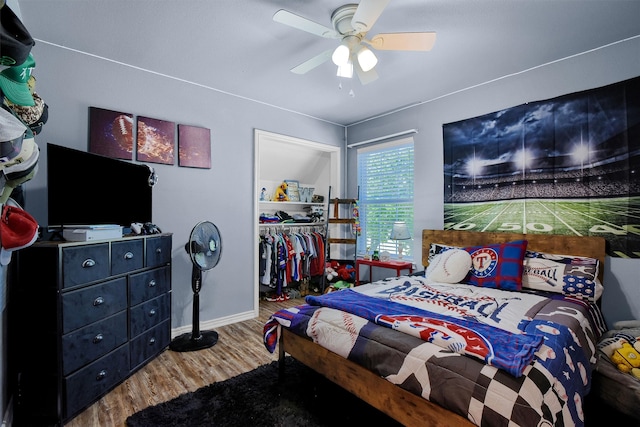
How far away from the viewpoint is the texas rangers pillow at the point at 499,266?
250 centimetres

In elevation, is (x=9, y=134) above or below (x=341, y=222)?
above

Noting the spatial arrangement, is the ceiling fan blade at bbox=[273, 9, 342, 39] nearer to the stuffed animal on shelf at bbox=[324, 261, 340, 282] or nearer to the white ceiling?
the white ceiling

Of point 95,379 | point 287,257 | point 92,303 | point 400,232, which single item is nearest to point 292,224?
point 287,257

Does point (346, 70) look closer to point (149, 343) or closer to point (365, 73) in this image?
point (365, 73)

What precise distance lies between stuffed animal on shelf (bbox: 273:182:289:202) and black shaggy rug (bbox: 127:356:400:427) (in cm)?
288

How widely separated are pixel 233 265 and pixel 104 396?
1.59 m

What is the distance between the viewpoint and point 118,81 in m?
2.63

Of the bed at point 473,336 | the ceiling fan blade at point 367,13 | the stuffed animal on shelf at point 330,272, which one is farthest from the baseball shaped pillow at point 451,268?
the ceiling fan blade at point 367,13

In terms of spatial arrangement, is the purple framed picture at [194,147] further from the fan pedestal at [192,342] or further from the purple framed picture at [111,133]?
the fan pedestal at [192,342]

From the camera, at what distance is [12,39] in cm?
105

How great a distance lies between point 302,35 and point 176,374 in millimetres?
2758

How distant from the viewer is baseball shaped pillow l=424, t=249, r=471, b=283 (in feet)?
8.73

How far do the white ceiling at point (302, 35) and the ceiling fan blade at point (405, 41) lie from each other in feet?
0.78

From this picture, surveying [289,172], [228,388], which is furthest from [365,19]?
[289,172]
